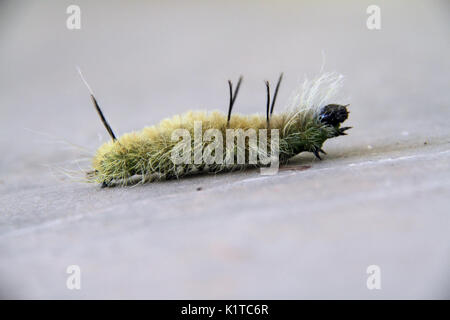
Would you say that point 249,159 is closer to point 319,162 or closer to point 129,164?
point 319,162

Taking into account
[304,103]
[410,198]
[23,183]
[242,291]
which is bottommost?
[23,183]

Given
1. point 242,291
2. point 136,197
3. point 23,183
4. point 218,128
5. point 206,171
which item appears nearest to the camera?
point 242,291

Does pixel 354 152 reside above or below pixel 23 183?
above

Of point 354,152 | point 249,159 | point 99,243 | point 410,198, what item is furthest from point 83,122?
point 410,198

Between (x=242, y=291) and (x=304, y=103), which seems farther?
(x=304, y=103)

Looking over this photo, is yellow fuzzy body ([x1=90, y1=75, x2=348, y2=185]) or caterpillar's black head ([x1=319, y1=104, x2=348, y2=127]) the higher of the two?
caterpillar's black head ([x1=319, y1=104, x2=348, y2=127])

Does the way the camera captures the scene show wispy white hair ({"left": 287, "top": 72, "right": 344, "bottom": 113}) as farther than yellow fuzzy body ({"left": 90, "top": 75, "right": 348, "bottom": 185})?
Yes

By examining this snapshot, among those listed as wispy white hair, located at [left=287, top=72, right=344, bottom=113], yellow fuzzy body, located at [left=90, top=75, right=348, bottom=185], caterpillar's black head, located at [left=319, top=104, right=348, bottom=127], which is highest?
wispy white hair, located at [left=287, top=72, right=344, bottom=113]
